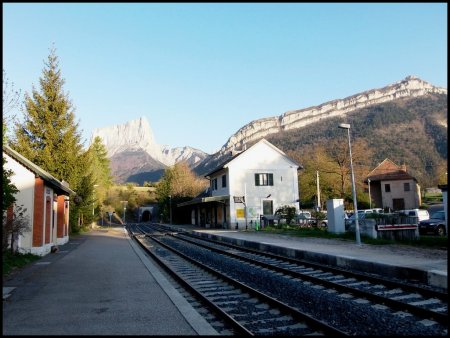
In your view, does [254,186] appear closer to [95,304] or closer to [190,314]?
[95,304]

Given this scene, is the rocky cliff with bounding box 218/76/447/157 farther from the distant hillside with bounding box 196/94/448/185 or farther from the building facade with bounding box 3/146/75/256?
the building facade with bounding box 3/146/75/256

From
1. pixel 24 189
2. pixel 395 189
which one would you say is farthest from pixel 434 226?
pixel 395 189

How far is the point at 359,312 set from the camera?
7.28 metres

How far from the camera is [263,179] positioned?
141ft

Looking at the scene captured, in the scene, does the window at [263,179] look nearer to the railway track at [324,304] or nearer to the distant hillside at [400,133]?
the railway track at [324,304]

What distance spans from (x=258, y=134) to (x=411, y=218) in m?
171

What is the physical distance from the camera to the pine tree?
27672 millimetres

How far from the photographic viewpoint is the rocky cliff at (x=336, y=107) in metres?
174

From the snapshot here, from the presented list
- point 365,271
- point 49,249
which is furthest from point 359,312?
point 49,249

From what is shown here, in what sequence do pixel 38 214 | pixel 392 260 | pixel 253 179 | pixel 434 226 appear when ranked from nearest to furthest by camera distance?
pixel 392 260 → pixel 38 214 → pixel 434 226 → pixel 253 179

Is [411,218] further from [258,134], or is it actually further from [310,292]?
[258,134]

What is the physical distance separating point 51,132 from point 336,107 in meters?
169

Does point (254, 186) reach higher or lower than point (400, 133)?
lower

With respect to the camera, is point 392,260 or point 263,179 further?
point 263,179
